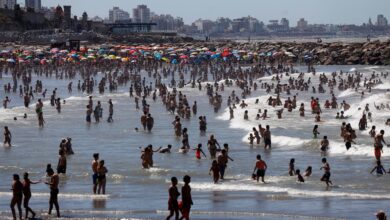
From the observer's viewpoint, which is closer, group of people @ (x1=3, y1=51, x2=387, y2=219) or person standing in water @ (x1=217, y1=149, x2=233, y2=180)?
group of people @ (x1=3, y1=51, x2=387, y2=219)

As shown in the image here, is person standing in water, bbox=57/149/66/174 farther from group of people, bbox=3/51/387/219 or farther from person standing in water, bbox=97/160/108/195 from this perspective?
person standing in water, bbox=97/160/108/195

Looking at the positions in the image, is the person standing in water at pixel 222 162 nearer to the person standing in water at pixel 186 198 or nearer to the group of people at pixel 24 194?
the group of people at pixel 24 194

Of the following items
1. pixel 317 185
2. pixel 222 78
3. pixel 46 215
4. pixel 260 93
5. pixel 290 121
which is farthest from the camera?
pixel 222 78

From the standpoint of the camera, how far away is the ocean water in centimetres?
1650

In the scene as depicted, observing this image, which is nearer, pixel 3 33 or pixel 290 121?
pixel 290 121

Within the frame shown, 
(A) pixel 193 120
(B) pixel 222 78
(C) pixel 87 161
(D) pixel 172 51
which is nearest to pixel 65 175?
(C) pixel 87 161

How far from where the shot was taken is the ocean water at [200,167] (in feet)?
54.1

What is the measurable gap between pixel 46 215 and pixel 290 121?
69.6 feet

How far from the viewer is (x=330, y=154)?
25688mm

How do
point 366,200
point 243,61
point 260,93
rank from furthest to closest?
point 243,61, point 260,93, point 366,200

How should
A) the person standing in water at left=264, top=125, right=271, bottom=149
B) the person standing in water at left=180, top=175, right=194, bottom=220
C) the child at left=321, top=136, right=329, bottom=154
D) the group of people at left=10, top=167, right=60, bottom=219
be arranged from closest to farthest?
1. the person standing in water at left=180, top=175, right=194, bottom=220
2. the group of people at left=10, top=167, right=60, bottom=219
3. the child at left=321, top=136, right=329, bottom=154
4. the person standing in water at left=264, top=125, right=271, bottom=149

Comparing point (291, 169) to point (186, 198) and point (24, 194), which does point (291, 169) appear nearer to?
point (186, 198)

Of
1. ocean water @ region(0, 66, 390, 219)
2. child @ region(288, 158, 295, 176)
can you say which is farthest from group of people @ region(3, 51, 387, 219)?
ocean water @ region(0, 66, 390, 219)

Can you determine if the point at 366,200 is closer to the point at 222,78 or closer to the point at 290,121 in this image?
the point at 290,121
